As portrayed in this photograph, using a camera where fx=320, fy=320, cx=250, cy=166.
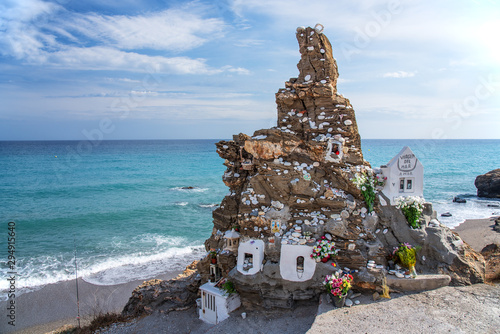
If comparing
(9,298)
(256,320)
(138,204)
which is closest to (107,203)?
(138,204)

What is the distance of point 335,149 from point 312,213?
99.7 inches

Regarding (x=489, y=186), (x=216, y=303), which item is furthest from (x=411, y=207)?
(x=489, y=186)

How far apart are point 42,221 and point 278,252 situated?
93.1 feet

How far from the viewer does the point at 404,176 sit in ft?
38.7

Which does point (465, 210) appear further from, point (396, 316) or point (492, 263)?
point (396, 316)

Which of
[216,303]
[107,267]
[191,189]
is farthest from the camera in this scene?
[191,189]

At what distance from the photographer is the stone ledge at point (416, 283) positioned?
33.8 feet

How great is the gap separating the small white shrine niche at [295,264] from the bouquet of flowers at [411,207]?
4005 mm

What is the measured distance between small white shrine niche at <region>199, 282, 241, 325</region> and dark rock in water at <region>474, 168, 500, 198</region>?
40.9 metres

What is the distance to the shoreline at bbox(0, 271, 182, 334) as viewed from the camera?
1559cm

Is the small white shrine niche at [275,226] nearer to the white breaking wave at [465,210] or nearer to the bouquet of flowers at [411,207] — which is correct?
the bouquet of flowers at [411,207]

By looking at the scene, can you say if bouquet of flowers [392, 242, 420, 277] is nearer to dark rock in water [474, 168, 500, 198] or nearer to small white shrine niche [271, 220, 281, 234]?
small white shrine niche [271, 220, 281, 234]

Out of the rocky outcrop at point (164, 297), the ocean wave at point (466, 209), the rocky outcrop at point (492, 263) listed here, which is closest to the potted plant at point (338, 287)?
the rocky outcrop at point (492, 263)

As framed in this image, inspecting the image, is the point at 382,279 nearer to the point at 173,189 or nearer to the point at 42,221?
the point at 42,221
